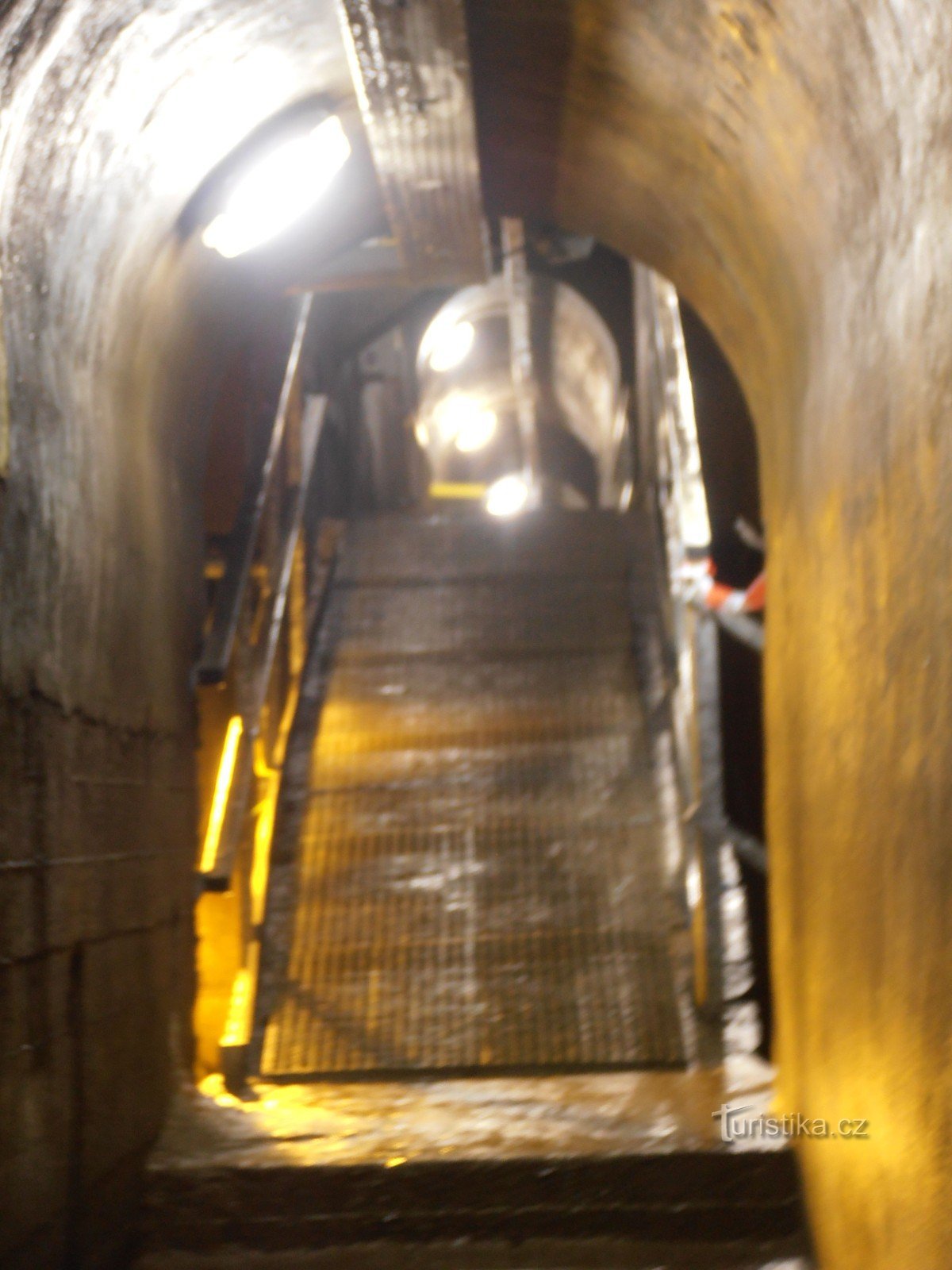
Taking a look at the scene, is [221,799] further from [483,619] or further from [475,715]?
[483,619]

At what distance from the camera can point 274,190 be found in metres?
4.53

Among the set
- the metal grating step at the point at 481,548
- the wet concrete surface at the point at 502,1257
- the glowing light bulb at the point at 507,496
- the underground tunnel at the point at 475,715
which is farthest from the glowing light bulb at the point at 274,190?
the glowing light bulb at the point at 507,496

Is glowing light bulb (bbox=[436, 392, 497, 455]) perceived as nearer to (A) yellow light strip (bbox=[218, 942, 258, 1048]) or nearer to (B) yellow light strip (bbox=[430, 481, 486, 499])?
(B) yellow light strip (bbox=[430, 481, 486, 499])

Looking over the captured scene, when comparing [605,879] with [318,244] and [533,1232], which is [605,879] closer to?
[533,1232]

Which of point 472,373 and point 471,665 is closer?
point 471,665

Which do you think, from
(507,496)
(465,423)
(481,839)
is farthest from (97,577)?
(465,423)

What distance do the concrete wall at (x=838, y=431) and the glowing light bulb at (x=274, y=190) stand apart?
61 centimetres

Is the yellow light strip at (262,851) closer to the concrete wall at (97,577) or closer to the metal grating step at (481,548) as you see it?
the concrete wall at (97,577)

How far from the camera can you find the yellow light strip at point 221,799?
4926 mm

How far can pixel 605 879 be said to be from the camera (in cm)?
579

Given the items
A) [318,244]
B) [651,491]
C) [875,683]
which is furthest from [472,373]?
[875,683]

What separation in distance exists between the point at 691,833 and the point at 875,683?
2.93 metres

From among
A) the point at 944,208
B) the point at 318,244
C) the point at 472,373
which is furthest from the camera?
the point at 472,373

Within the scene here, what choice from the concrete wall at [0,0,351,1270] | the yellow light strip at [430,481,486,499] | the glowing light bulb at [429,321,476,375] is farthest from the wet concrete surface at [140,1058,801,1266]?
the yellow light strip at [430,481,486,499]
